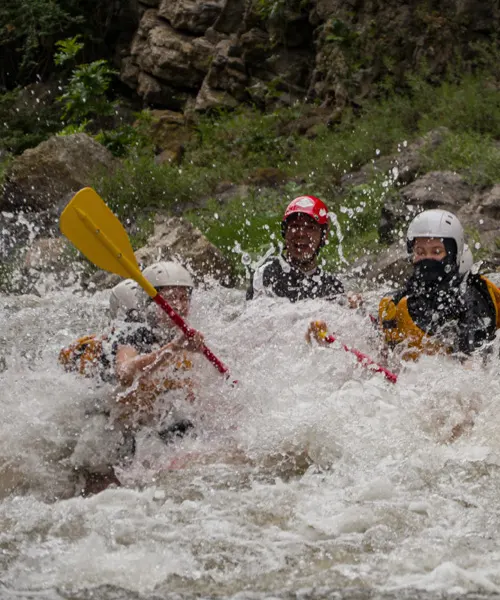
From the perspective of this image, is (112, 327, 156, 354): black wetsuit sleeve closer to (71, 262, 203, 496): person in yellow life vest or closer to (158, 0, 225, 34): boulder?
(71, 262, 203, 496): person in yellow life vest

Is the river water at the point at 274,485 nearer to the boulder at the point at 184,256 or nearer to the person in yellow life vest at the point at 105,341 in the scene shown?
the person in yellow life vest at the point at 105,341

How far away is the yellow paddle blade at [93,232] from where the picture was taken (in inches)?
208

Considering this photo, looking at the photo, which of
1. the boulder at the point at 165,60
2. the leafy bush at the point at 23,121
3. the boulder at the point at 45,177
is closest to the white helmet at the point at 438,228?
the boulder at the point at 45,177

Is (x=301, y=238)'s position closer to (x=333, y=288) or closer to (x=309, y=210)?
(x=309, y=210)

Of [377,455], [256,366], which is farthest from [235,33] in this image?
[377,455]

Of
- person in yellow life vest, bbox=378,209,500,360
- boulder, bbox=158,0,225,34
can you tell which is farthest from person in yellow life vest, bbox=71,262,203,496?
boulder, bbox=158,0,225,34

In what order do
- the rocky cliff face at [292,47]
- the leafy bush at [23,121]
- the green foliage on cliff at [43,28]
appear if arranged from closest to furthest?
1. the rocky cliff face at [292,47]
2. the leafy bush at [23,121]
3. the green foliage on cliff at [43,28]

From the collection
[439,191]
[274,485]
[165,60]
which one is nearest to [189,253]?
[439,191]

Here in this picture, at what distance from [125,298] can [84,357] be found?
0.37 m

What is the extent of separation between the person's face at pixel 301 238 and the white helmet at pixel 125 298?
1.12 meters

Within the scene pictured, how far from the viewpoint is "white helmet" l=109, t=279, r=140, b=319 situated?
529 centimetres

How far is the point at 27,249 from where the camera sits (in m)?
10.6

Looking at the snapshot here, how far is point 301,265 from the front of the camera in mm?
6086

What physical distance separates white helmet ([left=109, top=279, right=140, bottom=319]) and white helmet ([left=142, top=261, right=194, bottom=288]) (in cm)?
11
